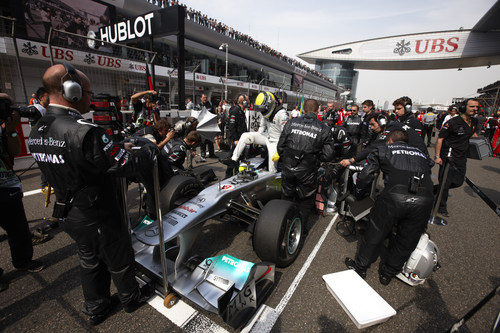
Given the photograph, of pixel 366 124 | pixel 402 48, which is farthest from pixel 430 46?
pixel 366 124

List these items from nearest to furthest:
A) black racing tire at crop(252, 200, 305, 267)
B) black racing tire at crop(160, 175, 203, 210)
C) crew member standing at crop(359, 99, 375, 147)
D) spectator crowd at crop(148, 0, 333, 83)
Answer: black racing tire at crop(252, 200, 305, 267), black racing tire at crop(160, 175, 203, 210), crew member standing at crop(359, 99, 375, 147), spectator crowd at crop(148, 0, 333, 83)

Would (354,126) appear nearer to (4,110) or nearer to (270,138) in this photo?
(270,138)

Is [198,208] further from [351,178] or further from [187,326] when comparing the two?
[351,178]

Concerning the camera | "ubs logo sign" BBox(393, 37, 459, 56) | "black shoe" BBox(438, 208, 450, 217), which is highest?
"ubs logo sign" BBox(393, 37, 459, 56)

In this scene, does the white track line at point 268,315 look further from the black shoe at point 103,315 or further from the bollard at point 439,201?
the bollard at point 439,201

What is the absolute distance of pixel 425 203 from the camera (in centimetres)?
218

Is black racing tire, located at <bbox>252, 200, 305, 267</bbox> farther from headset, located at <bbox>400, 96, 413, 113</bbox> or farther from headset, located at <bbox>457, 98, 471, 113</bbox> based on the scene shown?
headset, located at <bbox>400, 96, 413, 113</bbox>

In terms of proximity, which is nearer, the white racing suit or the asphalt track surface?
the asphalt track surface

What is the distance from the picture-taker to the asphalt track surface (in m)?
1.89

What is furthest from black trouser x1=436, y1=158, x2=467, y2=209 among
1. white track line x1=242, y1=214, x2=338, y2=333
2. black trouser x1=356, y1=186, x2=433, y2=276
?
white track line x1=242, y1=214, x2=338, y2=333

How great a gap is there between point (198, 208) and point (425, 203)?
7.19 ft

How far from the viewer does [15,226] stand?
228cm

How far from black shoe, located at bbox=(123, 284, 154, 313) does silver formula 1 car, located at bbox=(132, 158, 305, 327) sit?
91mm

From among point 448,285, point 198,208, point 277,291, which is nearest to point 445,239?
point 448,285
